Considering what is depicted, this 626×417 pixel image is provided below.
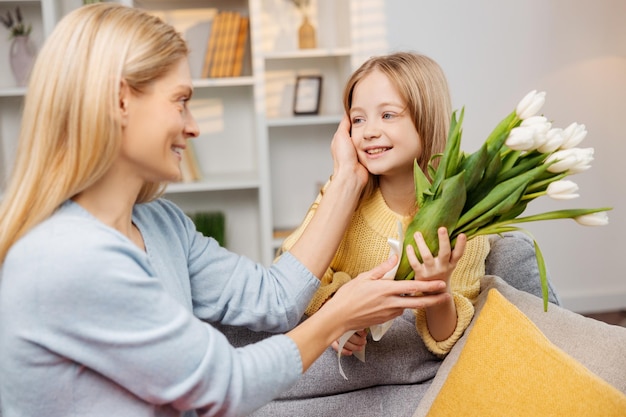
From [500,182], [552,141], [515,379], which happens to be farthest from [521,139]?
[515,379]

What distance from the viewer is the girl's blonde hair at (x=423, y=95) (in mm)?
1770

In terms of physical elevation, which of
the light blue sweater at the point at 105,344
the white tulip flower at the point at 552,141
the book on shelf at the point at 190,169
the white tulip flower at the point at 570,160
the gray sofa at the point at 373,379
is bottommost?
the gray sofa at the point at 373,379

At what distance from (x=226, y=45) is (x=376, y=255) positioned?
2.19 meters

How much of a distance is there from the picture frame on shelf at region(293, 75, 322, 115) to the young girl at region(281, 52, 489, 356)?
2061mm

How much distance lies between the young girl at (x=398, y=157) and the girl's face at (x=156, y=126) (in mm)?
549

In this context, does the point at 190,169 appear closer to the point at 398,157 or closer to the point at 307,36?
the point at 307,36

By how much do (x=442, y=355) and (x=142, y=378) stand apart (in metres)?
0.86

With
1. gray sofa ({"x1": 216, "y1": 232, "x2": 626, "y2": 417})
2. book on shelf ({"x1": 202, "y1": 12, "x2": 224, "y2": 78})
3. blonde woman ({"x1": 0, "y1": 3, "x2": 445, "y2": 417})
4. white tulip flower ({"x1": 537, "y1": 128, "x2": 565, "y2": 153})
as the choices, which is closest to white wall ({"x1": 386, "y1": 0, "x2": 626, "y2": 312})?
book on shelf ({"x1": 202, "y1": 12, "x2": 224, "y2": 78})

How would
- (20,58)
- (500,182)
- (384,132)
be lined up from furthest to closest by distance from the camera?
(20,58) → (384,132) → (500,182)

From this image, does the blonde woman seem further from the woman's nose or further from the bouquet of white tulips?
the bouquet of white tulips

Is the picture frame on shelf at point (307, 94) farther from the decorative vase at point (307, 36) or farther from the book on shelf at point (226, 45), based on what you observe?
the book on shelf at point (226, 45)

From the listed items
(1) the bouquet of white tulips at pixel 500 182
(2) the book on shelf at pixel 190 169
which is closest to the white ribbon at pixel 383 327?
(1) the bouquet of white tulips at pixel 500 182

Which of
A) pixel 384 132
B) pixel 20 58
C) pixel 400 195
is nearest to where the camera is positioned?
pixel 384 132

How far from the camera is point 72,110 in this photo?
1.17m
